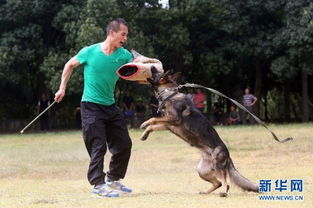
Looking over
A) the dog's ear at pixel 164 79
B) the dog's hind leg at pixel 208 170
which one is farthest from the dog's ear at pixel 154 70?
the dog's hind leg at pixel 208 170

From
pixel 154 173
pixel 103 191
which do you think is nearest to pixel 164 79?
pixel 103 191

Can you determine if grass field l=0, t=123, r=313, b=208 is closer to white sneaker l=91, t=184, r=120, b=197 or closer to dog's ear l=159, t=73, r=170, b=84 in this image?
white sneaker l=91, t=184, r=120, b=197

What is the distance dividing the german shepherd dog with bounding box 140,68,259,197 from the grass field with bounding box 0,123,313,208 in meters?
0.20

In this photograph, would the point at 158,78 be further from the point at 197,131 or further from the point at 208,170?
the point at 208,170

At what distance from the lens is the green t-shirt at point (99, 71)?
8156 mm

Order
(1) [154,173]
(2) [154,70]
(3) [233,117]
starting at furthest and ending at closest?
(3) [233,117] < (1) [154,173] < (2) [154,70]

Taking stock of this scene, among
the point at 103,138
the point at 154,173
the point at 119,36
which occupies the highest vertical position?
the point at 119,36

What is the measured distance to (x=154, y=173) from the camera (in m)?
11.9

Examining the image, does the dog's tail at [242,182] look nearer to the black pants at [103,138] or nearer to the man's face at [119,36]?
the black pants at [103,138]

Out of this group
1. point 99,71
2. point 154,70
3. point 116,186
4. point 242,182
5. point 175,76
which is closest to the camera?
point 242,182

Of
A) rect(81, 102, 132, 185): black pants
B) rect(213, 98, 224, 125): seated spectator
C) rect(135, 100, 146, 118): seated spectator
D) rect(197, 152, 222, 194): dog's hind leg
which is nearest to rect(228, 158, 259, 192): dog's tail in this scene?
rect(197, 152, 222, 194): dog's hind leg

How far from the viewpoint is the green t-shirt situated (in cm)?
816

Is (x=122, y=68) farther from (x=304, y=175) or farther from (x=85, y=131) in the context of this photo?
(x=304, y=175)

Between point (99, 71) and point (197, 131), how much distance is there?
1482mm
